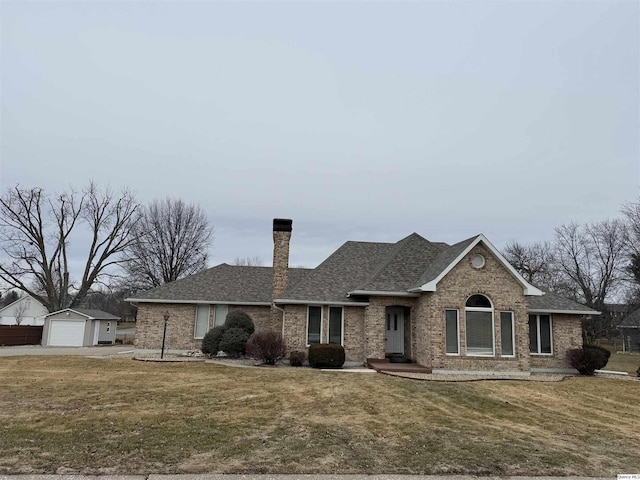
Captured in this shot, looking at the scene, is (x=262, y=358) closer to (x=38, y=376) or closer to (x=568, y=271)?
(x=38, y=376)

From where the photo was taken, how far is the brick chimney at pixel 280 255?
19875mm

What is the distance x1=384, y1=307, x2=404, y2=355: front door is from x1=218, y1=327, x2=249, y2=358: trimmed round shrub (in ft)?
21.4

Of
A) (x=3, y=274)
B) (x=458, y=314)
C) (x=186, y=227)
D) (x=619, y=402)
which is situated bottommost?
(x=619, y=402)

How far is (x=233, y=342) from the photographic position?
62.2ft

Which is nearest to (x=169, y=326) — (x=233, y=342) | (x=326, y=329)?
(x=233, y=342)

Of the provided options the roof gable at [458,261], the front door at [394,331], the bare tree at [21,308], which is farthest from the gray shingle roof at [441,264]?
the bare tree at [21,308]

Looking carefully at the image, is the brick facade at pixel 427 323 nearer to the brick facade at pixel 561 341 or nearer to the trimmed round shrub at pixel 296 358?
the brick facade at pixel 561 341

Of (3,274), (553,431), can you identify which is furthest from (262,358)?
(3,274)

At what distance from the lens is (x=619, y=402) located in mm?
11805

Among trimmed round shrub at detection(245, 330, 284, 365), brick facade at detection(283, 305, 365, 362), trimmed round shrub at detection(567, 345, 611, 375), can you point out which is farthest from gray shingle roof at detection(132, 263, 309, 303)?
trimmed round shrub at detection(567, 345, 611, 375)

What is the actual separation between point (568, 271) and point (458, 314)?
1397 inches

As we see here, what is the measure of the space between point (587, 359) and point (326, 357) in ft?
35.7

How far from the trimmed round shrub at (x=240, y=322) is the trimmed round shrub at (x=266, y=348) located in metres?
2.64

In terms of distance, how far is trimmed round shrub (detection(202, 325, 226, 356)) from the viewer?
19.2 m
